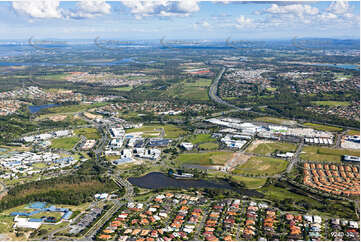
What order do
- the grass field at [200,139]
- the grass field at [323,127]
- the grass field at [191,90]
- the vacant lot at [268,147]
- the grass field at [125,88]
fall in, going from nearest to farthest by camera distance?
the vacant lot at [268,147] < the grass field at [200,139] < the grass field at [323,127] < the grass field at [191,90] < the grass field at [125,88]

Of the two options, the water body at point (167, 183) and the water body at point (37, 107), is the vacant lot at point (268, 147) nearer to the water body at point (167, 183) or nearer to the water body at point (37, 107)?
the water body at point (167, 183)

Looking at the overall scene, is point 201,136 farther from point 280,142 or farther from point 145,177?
point 145,177

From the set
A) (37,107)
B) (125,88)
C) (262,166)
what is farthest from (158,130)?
(125,88)

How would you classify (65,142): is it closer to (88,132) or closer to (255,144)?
(88,132)

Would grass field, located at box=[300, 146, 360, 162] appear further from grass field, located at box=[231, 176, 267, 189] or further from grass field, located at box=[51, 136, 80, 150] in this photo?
grass field, located at box=[51, 136, 80, 150]

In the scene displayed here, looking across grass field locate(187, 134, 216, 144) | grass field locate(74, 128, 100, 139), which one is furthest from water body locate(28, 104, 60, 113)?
grass field locate(187, 134, 216, 144)

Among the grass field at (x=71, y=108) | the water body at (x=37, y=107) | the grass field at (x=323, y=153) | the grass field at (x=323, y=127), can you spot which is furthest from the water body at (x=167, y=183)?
the water body at (x=37, y=107)

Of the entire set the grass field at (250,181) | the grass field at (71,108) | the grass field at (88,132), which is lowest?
the grass field at (250,181)

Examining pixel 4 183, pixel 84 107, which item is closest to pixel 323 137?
pixel 4 183
